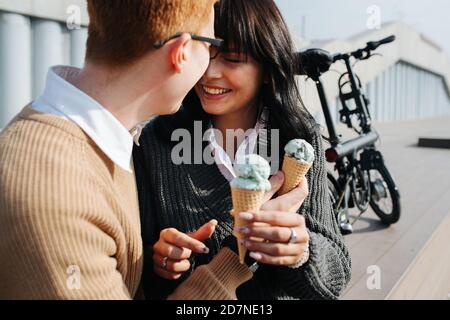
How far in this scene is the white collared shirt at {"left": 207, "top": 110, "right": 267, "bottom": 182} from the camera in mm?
1700

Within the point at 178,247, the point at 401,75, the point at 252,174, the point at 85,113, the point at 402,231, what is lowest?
the point at 402,231

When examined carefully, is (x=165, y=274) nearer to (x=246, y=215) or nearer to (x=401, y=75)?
(x=246, y=215)

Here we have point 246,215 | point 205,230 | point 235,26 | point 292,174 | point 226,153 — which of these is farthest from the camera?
point 226,153

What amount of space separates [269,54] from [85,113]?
89 cm

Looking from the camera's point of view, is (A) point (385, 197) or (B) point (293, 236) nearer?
(B) point (293, 236)

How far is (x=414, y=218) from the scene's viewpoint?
Result: 15.4 ft

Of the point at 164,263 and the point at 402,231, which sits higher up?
the point at 164,263

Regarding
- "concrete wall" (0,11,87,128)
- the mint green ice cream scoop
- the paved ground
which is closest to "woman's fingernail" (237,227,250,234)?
the mint green ice cream scoop

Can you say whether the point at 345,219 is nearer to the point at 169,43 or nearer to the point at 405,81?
the point at 169,43

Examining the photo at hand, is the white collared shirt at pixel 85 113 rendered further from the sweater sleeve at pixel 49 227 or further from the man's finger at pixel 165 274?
the man's finger at pixel 165 274

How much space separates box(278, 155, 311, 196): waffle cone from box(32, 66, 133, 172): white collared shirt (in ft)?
1.80

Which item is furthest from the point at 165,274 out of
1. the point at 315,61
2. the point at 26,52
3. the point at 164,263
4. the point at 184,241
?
the point at 26,52

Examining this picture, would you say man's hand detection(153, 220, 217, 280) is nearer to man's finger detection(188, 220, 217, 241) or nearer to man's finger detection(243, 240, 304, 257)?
man's finger detection(188, 220, 217, 241)

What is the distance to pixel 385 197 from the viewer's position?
440 cm
